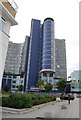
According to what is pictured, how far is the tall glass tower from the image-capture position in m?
87.3

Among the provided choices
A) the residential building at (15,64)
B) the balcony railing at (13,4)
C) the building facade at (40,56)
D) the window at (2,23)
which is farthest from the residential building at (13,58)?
the window at (2,23)

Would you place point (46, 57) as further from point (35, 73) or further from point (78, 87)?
point (78, 87)

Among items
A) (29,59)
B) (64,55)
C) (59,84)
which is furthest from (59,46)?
(59,84)

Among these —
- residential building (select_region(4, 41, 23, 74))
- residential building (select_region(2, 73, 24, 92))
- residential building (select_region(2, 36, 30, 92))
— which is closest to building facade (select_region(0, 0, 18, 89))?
residential building (select_region(2, 73, 24, 92))

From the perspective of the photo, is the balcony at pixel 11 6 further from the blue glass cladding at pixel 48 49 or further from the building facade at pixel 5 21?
the blue glass cladding at pixel 48 49

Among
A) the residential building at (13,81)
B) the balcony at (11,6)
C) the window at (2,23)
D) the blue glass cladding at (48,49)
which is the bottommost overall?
the residential building at (13,81)

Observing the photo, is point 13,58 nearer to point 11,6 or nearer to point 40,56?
point 40,56

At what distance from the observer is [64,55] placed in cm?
11881

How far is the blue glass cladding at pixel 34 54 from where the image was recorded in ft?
311

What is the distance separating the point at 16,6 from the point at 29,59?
3211 inches

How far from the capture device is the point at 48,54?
3462 inches

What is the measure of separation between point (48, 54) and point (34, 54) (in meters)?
13.2

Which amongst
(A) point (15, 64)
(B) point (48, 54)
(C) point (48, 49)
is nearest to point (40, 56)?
(C) point (48, 49)

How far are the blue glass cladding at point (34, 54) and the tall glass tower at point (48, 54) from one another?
17.9 ft
